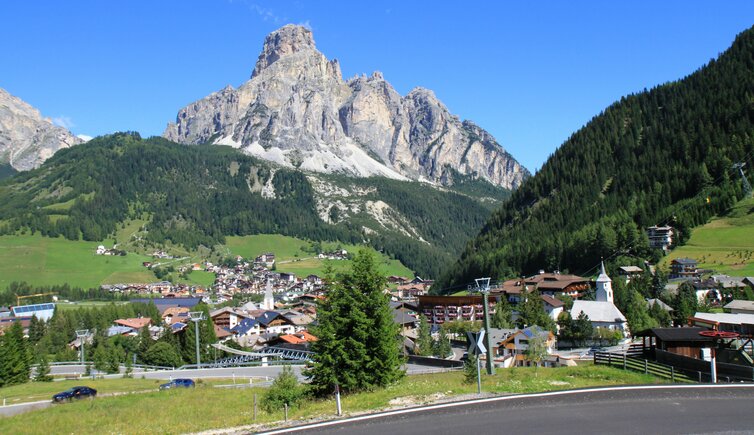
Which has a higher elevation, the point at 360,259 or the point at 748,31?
the point at 748,31

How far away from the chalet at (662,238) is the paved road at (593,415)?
105 metres

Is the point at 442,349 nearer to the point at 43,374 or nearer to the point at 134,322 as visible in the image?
the point at 43,374

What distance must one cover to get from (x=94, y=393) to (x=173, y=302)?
135091 millimetres

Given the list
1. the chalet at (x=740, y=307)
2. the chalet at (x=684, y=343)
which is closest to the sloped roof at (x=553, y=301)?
the chalet at (x=740, y=307)

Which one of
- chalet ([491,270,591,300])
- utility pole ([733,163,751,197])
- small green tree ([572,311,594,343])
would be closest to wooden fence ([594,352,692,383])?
small green tree ([572,311,594,343])

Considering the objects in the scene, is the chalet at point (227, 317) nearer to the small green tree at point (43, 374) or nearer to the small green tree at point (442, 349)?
the small green tree at point (43, 374)

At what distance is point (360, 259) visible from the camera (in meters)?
32.0

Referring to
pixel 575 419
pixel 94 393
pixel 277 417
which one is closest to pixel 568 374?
pixel 575 419

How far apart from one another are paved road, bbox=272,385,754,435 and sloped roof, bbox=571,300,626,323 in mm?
68377

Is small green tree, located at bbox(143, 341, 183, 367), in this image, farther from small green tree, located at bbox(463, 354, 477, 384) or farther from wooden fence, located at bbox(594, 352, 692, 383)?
wooden fence, located at bbox(594, 352, 692, 383)

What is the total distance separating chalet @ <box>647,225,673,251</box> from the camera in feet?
380

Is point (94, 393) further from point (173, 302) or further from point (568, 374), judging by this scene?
point (173, 302)

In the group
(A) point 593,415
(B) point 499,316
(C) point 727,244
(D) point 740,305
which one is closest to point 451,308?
(B) point 499,316

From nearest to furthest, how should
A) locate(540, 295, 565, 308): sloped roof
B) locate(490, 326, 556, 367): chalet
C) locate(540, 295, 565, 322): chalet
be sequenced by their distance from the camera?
locate(490, 326, 556, 367): chalet
locate(540, 295, 565, 322): chalet
locate(540, 295, 565, 308): sloped roof
